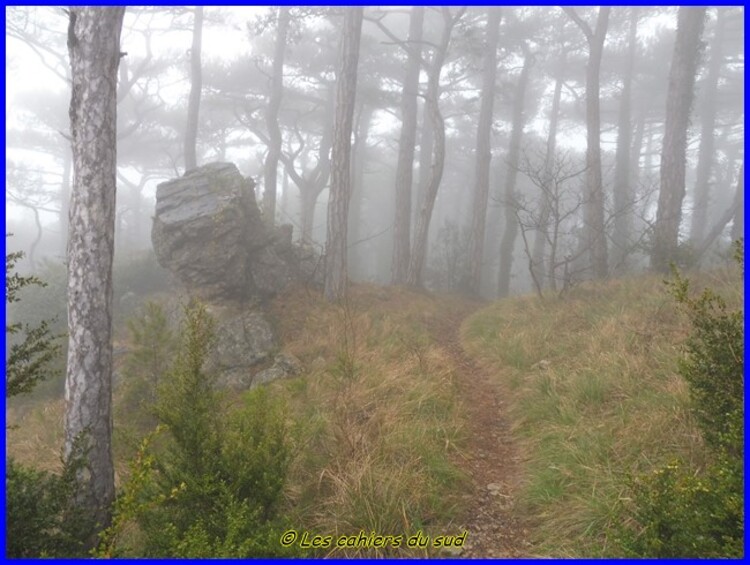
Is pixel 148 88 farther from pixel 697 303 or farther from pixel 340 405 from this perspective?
pixel 697 303

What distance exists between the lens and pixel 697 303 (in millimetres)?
3006

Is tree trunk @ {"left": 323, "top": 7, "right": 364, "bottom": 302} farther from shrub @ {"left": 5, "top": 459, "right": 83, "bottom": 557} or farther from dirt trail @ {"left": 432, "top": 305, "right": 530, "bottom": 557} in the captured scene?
shrub @ {"left": 5, "top": 459, "right": 83, "bottom": 557}

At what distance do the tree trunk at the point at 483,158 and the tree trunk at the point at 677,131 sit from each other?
531 centimetres

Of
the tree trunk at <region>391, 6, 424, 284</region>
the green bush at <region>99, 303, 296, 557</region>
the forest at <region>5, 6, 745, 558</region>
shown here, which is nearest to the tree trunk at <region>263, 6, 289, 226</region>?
the forest at <region>5, 6, 745, 558</region>

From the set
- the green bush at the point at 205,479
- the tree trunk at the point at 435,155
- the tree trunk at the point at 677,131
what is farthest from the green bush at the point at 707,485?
the tree trunk at the point at 435,155

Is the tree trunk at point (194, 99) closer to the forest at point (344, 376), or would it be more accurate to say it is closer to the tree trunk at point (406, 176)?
the forest at point (344, 376)

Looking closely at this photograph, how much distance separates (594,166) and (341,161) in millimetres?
6919

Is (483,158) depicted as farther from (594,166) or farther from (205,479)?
(205,479)

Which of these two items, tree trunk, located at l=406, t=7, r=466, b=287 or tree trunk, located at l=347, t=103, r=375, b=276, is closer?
tree trunk, located at l=406, t=7, r=466, b=287

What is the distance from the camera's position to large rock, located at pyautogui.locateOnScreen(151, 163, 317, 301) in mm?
8508

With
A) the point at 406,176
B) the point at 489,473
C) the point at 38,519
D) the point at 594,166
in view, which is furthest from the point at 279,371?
the point at 594,166

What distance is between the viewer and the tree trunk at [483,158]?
49.1 ft

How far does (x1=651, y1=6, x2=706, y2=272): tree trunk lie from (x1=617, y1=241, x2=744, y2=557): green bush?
8.59 metres

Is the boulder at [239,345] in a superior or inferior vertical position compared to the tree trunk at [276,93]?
inferior
